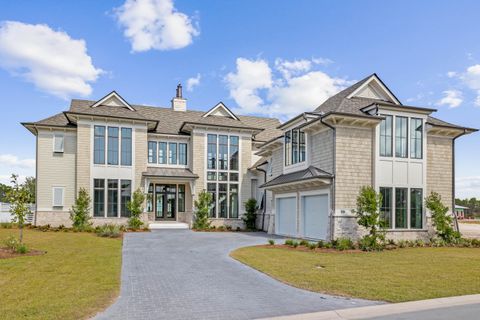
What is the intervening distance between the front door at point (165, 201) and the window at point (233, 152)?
14.9 feet

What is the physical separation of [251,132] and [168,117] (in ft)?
21.6

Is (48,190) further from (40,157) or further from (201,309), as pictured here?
(201,309)

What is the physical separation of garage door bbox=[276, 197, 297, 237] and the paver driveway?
30.8 feet

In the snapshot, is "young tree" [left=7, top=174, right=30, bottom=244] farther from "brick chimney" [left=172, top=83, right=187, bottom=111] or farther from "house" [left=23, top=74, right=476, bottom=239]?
"brick chimney" [left=172, top=83, right=187, bottom=111]

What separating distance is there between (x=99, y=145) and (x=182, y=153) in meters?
5.87

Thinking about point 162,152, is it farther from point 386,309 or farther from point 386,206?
point 386,309

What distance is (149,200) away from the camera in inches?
1136

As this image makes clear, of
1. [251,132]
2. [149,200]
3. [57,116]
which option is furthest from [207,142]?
[57,116]

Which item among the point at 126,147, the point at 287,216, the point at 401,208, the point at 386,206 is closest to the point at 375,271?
the point at 386,206

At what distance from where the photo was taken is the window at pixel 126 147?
27.0m

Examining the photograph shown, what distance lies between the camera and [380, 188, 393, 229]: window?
19.0 meters

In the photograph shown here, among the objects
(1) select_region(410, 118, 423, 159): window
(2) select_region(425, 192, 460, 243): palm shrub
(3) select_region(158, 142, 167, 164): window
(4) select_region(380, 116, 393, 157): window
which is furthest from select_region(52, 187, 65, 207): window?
(2) select_region(425, 192, 460, 243): palm shrub

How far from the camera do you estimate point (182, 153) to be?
2973 centimetres

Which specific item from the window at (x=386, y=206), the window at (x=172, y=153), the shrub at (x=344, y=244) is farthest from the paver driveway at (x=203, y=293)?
the window at (x=172, y=153)
